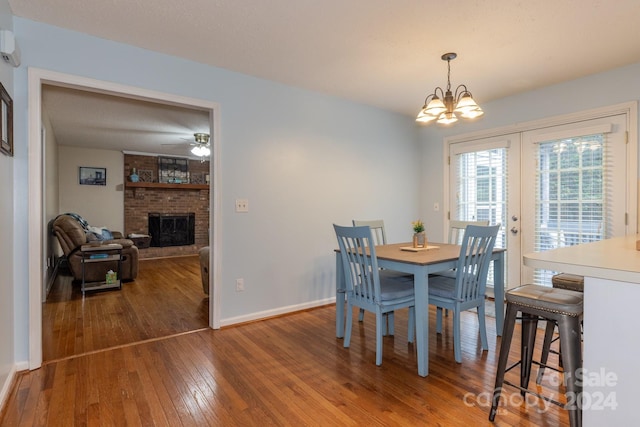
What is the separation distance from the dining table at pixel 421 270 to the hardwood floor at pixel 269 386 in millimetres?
156

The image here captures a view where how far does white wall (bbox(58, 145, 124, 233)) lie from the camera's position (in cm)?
669

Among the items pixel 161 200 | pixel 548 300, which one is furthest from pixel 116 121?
pixel 548 300

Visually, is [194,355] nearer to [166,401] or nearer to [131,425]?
[166,401]

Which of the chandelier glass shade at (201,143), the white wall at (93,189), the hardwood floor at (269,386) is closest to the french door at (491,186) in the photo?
the hardwood floor at (269,386)

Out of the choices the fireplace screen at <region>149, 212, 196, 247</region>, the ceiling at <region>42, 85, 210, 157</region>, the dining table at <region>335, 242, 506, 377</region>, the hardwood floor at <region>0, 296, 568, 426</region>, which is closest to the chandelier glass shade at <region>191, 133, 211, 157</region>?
the ceiling at <region>42, 85, 210, 157</region>

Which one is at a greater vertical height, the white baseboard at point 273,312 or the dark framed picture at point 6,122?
the dark framed picture at point 6,122

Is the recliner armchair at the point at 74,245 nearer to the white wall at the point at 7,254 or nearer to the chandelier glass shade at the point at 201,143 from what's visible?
the chandelier glass shade at the point at 201,143

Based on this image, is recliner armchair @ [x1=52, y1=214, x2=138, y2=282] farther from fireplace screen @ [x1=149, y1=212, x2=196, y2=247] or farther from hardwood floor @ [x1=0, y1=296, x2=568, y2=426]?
fireplace screen @ [x1=149, y1=212, x2=196, y2=247]

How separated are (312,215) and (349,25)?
1917 mm

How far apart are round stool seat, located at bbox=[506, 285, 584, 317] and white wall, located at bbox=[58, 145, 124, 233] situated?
293 inches

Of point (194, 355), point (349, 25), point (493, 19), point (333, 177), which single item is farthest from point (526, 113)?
point (194, 355)

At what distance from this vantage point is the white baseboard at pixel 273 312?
3.16 metres

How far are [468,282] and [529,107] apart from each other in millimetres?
2340

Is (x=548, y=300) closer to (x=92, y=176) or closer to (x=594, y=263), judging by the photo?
(x=594, y=263)
